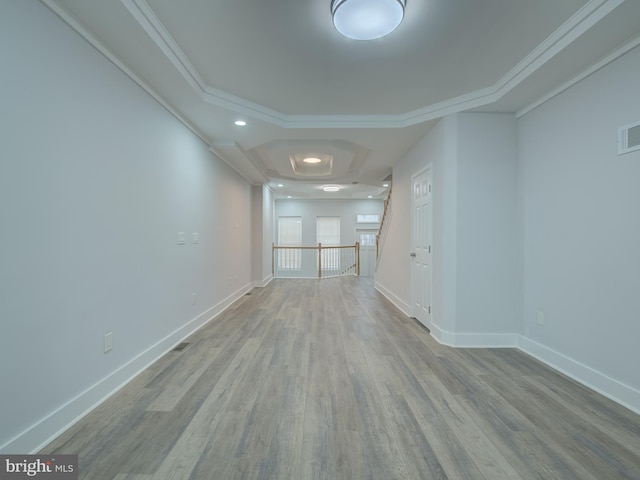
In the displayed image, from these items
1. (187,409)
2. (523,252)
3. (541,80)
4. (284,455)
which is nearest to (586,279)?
(523,252)

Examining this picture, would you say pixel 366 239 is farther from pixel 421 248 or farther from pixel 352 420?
pixel 352 420

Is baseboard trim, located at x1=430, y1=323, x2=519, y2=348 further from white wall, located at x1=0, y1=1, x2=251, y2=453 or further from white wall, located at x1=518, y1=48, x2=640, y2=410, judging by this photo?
white wall, located at x1=0, y1=1, x2=251, y2=453

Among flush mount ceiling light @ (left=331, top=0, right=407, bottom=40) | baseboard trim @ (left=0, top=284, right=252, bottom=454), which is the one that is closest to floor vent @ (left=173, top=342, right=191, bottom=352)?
baseboard trim @ (left=0, top=284, right=252, bottom=454)

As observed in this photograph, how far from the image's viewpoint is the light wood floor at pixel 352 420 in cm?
150

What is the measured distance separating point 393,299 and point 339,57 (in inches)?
164

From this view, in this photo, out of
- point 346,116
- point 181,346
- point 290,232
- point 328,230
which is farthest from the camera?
point 328,230

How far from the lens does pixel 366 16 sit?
1866mm

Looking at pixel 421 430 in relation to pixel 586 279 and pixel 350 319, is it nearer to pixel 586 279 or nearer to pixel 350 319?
pixel 586 279

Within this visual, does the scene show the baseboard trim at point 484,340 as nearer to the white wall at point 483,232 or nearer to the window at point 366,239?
the white wall at point 483,232

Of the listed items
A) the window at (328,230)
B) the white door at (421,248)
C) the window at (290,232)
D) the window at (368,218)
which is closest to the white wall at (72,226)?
the white door at (421,248)

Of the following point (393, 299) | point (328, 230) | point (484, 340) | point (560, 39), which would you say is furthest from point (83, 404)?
point (328, 230)

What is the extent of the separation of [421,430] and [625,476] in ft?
3.12

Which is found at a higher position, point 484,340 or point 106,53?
point 106,53

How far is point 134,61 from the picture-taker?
229cm
